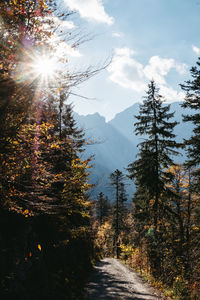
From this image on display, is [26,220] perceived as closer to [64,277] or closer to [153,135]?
[64,277]

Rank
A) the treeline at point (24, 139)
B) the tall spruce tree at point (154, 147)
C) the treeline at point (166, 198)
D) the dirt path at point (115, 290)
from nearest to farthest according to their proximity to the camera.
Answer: the treeline at point (24, 139) < the dirt path at point (115, 290) < the treeline at point (166, 198) < the tall spruce tree at point (154, 147)

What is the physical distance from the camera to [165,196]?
48.3 feet

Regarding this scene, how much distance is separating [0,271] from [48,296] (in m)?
2.21

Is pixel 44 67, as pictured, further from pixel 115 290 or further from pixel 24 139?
pixel 115 290

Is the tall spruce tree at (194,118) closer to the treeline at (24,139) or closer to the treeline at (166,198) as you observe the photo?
the treeline at (166,198)

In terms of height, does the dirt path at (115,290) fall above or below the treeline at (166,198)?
below

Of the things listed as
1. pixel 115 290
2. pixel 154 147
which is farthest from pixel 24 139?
pixel 154 147

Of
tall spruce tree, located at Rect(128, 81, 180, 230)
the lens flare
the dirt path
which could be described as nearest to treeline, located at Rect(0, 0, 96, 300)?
the lens flare

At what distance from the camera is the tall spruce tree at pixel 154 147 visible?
47.1 feet

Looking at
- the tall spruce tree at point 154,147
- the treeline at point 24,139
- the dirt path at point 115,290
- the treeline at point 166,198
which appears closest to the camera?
the treeline at point 24,139

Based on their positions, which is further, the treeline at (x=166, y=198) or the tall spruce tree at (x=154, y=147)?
the tall spruce tree at (x=154, y=147)

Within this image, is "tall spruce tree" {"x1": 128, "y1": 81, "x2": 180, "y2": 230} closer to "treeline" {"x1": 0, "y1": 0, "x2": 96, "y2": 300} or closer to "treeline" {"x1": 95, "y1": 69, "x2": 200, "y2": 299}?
"treeline" {"x1": 95, "y1": 69, "x2": 200, "y2": 299}

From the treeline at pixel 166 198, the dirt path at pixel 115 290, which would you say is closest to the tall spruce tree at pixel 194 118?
the treeline at pixel 166 198

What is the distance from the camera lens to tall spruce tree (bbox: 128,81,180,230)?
1437 centimetres
